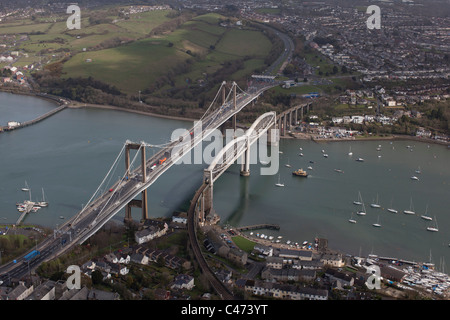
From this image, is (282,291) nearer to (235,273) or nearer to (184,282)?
(235,273)

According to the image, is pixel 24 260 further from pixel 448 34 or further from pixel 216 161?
pixel 448 34

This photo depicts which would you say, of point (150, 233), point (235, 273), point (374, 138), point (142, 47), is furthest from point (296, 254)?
point (142, 47)

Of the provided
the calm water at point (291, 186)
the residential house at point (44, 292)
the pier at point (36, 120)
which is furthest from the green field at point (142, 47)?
the residential house at point (44, 292)

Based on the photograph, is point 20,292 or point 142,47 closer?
point 20,292

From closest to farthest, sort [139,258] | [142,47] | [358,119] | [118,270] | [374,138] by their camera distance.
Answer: [118,270], [139,258], [374,138], [358,119], [142,47]

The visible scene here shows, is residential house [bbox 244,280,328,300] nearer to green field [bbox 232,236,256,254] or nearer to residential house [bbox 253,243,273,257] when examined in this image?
residential house [bbox 253,243,273,257]

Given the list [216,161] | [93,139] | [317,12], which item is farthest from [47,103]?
[317,12]
